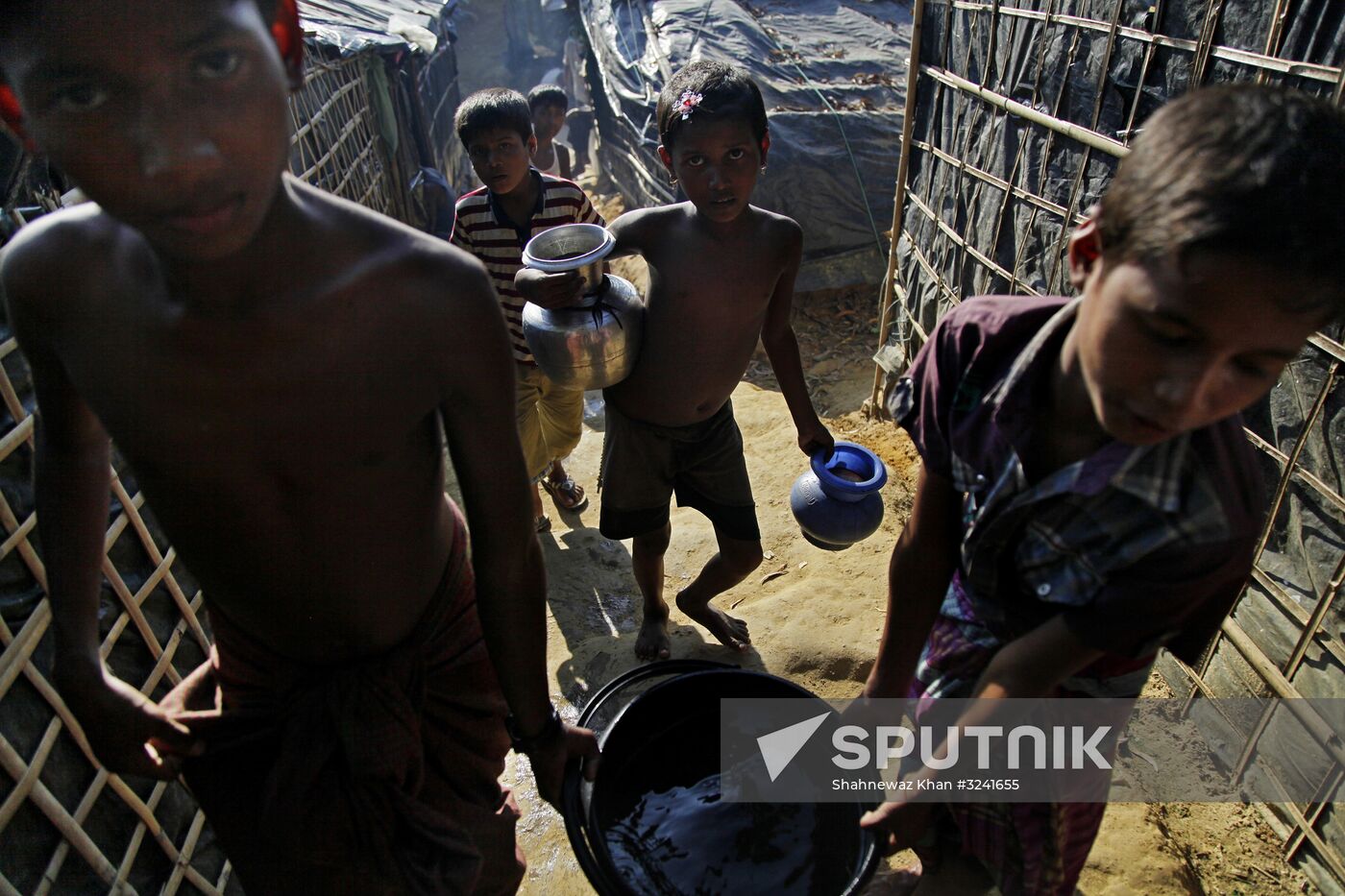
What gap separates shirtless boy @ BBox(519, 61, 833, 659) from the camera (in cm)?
227

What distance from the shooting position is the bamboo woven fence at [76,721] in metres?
1.42

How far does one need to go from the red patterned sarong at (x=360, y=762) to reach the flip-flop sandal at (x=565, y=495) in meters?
2.39

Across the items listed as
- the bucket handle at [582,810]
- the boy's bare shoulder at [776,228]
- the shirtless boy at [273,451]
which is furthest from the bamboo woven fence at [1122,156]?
the shirtless boy at [273,451]

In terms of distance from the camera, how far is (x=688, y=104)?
2250mm

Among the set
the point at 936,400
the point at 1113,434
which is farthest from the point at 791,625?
the point at 1113,434

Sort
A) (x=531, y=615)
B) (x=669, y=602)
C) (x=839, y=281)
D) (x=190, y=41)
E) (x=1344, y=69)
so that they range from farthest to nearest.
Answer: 1. (x=839, y=281)
2. (x=669, y=602)
3. (x=1344, y=69)
4. (x=531, y=615)
5. (x=190, y=41)

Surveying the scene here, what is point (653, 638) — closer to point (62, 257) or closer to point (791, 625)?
point (791, 625)

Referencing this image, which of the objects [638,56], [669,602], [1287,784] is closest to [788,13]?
[638,56]

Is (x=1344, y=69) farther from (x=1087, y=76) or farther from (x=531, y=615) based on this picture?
(x=531, y=615)

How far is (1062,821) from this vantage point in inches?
53.8

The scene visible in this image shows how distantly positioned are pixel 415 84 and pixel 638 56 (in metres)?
3.04

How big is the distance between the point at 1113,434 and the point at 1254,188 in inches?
13.2

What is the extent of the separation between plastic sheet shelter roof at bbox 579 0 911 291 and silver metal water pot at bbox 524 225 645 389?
3878 millimetres

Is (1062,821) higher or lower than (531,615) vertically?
lower
